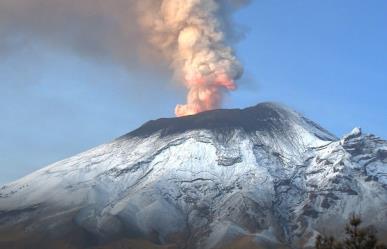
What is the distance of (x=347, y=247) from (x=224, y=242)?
545 feet

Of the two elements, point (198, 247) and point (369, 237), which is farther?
point (198, 247)

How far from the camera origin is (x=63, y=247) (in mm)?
196625

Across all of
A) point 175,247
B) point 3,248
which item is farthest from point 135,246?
point 3,248

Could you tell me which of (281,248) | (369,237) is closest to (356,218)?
(369,237)

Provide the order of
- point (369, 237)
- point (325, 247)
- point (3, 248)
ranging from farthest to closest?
point (3, 248) → point (325, 247) → point (369, 237)

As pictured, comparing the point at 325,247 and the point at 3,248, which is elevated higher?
the point at 3,248

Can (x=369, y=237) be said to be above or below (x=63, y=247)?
below

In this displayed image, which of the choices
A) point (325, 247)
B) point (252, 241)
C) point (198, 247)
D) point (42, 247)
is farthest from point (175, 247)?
point (325, 247)

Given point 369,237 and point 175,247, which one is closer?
point 369,237

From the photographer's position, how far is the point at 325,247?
36688 millimetres

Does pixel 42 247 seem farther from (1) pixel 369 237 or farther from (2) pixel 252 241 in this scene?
(1) pixel 369 237

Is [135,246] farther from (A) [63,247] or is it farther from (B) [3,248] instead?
(B) [3,248]

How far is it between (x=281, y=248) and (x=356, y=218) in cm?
16293

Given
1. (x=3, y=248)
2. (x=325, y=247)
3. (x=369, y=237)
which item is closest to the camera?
(x=369, y=237)
